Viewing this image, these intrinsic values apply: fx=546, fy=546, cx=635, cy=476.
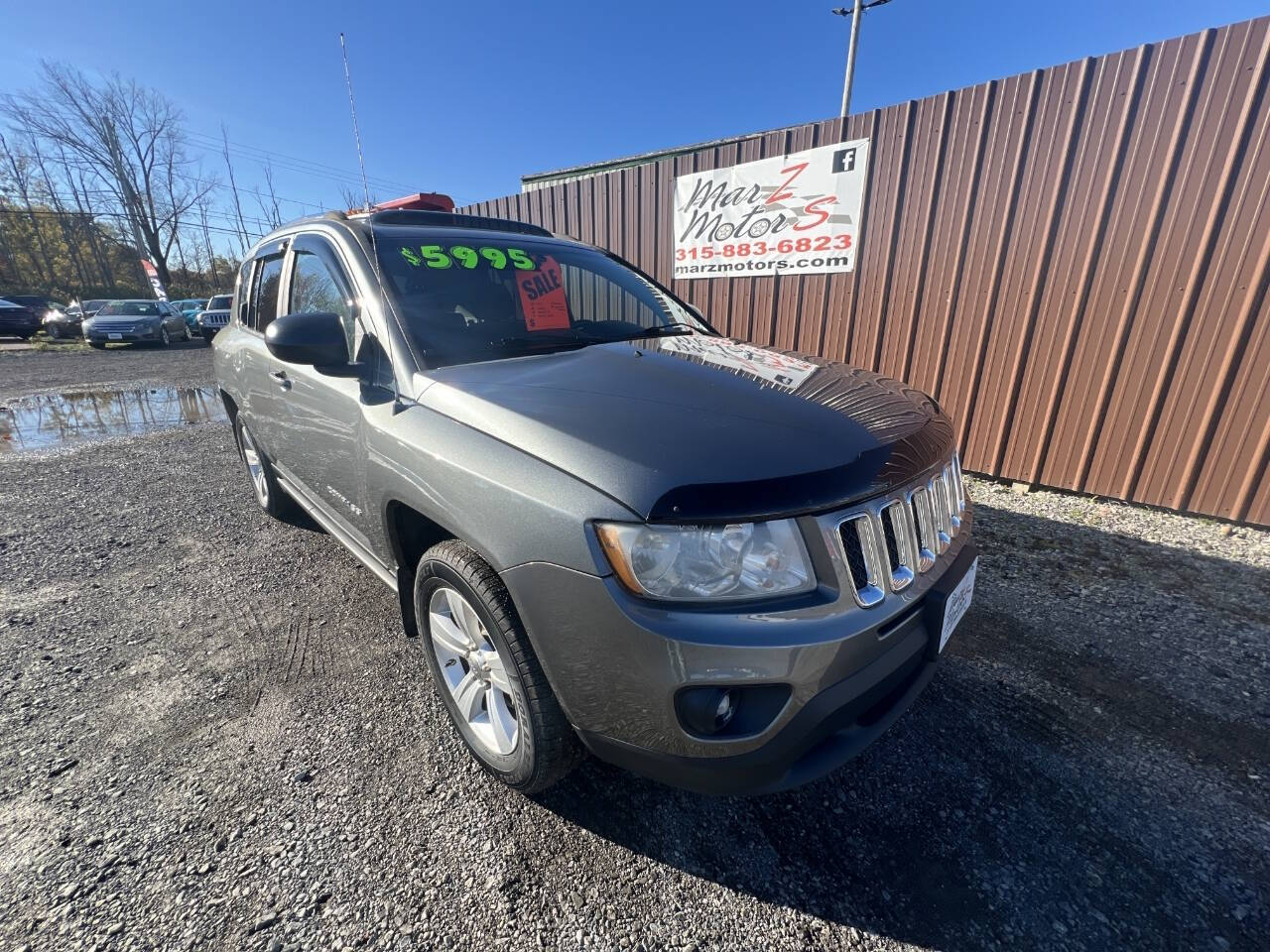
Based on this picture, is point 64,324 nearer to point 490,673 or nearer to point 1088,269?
point 490,673

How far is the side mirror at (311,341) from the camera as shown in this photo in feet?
5.97

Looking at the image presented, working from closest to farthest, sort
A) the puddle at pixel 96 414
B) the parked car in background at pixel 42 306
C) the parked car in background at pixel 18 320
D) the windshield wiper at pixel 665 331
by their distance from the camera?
the windshield wiper at pixel 665 331, the puddle at pixel 96 414, the parked car in background at pixel 18 320, the parked car in background at pixel 42 306

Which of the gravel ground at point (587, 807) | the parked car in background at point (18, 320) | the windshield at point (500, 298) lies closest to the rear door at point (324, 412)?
the windshield at point (500, 298)

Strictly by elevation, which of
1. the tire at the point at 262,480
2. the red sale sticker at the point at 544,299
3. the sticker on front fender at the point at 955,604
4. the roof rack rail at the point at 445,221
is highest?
the roof rack rail at the point at 445,221

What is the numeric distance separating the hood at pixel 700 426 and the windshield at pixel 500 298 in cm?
20

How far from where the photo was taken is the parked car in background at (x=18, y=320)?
18.3 m

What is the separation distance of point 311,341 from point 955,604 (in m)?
2.21

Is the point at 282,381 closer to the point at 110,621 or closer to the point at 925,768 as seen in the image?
the point at 110,621

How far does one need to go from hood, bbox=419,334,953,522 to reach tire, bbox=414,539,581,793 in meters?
0.44

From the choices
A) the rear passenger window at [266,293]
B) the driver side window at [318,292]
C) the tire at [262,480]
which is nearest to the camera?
the driver side window at [318,292]

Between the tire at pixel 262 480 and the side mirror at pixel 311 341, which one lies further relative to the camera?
the tire at pixel 262 480

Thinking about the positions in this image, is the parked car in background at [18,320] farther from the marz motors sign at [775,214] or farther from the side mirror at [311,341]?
the side mirror at [311,341]

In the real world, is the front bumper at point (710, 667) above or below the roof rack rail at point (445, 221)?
below

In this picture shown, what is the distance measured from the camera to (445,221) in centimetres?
271
